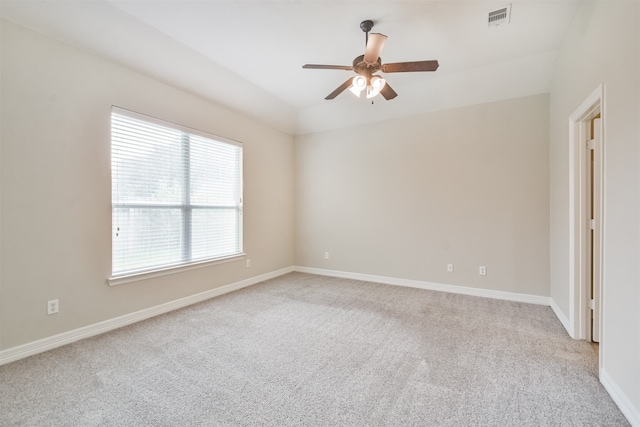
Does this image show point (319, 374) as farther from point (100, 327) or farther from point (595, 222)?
point (595, 222)

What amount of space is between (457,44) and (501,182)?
1878 millimetres

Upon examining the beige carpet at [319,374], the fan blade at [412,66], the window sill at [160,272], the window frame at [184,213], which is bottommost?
the beige carpet at [319,374]

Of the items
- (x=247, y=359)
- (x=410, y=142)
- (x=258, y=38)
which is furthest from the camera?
(x=410, y=142)

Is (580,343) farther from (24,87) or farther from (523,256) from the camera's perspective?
(24,87)

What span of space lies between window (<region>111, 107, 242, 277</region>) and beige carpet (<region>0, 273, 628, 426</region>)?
831 mm

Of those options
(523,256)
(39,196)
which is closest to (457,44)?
(523,256)

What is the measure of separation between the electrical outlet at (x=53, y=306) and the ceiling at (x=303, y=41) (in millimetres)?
2330

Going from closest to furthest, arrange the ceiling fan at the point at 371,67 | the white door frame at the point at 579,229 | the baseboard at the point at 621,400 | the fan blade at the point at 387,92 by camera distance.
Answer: the baseboard at the point at 621,400 < the ceiling fan at the point at 371,67 < the white door frame at the point at 579,229 < the fan blade at the point at 387,92

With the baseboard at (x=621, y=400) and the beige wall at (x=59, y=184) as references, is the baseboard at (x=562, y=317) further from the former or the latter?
the beige wall at (x=59, y=184)

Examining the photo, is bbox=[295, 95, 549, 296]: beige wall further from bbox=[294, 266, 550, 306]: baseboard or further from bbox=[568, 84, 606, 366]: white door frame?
bbox=[568, 84, 606, 366]: white door frame

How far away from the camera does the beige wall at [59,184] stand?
2.18 meters

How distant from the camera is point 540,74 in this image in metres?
3.27

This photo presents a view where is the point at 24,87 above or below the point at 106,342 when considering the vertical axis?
above

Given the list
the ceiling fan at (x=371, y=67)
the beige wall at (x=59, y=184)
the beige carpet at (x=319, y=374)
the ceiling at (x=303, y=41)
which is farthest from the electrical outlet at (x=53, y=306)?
the ceiling fan at (x=371, y=67)
